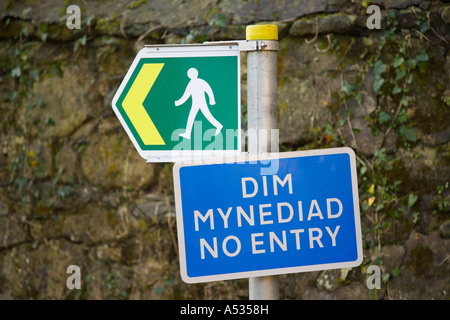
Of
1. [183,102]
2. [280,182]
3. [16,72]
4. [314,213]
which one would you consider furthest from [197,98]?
[16,72]

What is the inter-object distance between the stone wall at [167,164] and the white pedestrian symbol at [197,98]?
1580 mm

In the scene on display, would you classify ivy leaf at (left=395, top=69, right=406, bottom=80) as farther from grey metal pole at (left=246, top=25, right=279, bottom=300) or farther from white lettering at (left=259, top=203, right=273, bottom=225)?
white lettering at (left=259, top=203, right=273, bottom=225)

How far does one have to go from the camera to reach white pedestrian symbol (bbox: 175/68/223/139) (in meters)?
1.45

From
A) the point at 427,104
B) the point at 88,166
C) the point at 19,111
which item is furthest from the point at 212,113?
the point at 19,111

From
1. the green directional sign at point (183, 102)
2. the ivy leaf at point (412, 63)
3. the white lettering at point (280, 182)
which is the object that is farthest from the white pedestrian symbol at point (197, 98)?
the ivy leaf at point (412, 63)

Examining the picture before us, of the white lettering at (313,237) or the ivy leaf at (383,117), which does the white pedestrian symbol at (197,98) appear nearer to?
the white lettering at (313,237)

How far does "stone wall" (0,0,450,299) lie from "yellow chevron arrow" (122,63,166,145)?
5.11 feet

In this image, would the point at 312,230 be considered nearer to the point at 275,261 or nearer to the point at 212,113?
the point at 275,261

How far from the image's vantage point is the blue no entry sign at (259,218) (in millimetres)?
1317

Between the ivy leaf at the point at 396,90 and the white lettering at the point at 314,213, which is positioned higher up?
the ivy leaf at the point at 396,90

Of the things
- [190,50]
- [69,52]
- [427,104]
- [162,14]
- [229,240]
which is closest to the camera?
[229,240]

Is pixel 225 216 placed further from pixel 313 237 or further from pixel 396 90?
pixel 396 90

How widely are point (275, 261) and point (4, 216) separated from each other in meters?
2.81

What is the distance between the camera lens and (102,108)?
10.9 ft
